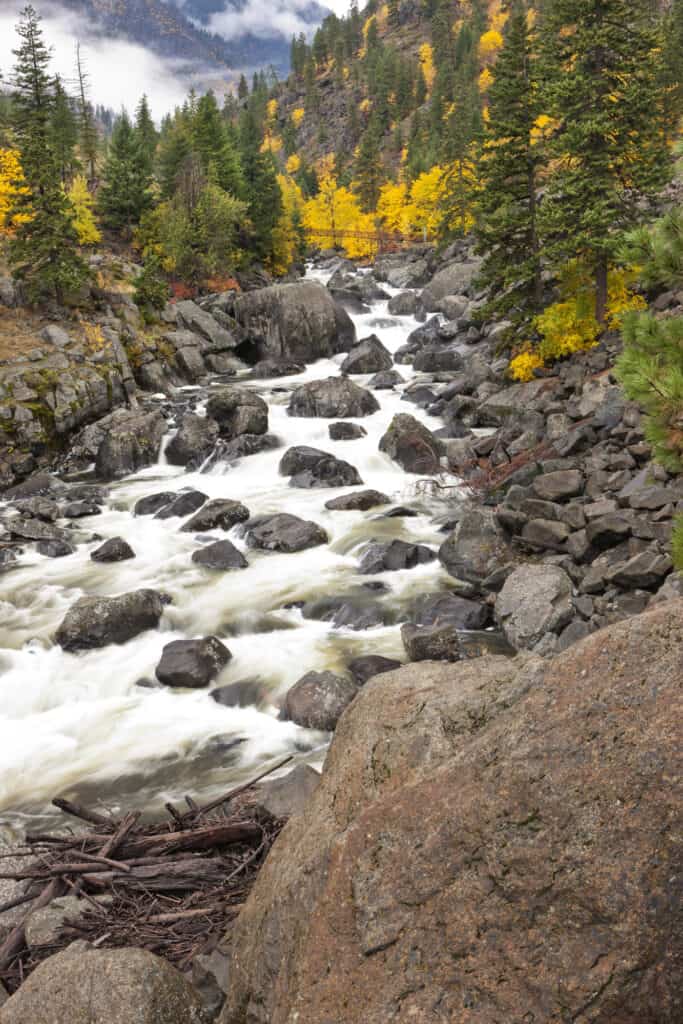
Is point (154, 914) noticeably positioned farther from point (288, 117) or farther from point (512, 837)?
point (288, 117)

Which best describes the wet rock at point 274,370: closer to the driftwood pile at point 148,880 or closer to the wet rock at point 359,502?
the wet rock at point 359,502

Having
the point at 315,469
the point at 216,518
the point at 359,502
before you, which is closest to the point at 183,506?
the point at 216,518

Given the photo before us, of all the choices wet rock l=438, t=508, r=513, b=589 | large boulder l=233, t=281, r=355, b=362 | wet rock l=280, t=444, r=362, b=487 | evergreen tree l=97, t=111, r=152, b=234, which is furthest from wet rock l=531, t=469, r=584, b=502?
evergreen tree l=97, t=111, r=152, b=234

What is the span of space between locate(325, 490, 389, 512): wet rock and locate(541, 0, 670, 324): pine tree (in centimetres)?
1114

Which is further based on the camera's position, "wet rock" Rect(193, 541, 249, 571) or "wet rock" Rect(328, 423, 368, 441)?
"wet rock" Rect(328, 423, 368, 441)

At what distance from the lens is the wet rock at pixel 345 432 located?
26.5 meters

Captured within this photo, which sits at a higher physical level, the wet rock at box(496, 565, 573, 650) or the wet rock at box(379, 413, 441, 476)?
the wet rock at box(496, 565, 573, 650)

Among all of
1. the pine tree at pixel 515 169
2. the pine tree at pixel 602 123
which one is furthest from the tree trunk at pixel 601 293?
the pine tree at pixel 515 169

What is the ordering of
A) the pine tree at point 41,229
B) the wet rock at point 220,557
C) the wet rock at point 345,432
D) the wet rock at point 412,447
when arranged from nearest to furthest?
1. the wet rock at point 220,557
2. the wet rock at point 412,447
3. the wet rock at point 345,432
4. the pine tree at point 41,229

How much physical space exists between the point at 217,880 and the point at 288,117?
19004 cm

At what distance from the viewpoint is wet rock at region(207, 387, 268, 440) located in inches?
1065

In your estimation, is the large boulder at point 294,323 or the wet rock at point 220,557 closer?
the wet rock at point 220,557

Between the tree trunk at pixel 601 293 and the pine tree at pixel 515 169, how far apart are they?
2.32 meters

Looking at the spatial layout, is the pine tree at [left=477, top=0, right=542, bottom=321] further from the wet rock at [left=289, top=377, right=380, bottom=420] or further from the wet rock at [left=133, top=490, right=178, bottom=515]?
the wet rock at [left=133, top=490, right=178, bottom=515]
